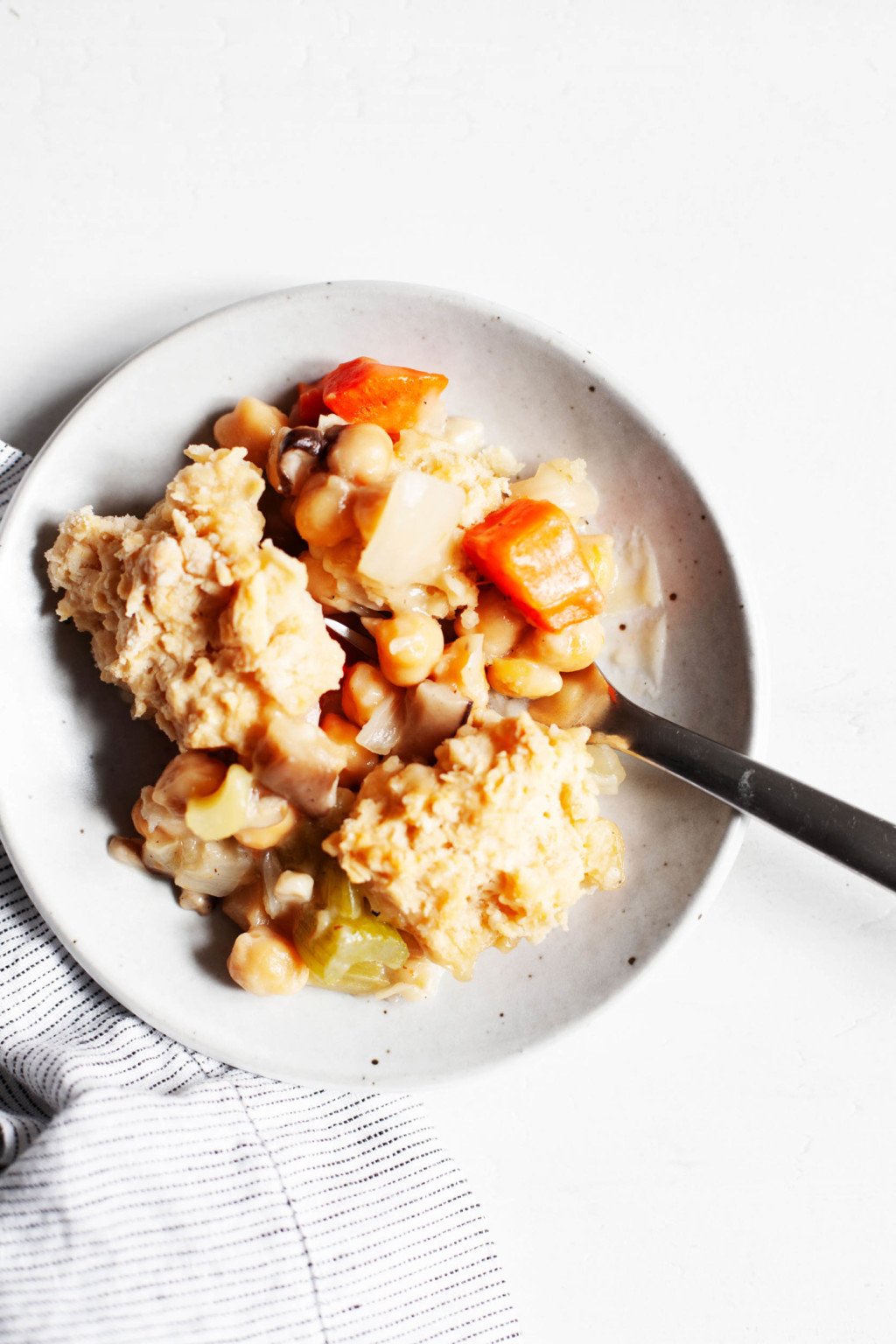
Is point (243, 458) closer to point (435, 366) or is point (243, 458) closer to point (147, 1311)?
point (435, 366)

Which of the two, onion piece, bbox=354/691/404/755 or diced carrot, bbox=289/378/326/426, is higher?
diced carrot, bbox=289/378/326/426

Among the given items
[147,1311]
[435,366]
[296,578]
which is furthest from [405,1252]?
[435,366]

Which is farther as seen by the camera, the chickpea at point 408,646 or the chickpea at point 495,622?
the chickpea at point 495,622

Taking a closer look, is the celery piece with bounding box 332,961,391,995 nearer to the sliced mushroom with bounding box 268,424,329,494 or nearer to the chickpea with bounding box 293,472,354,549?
the chickpea with bounding box 293,472,354,549

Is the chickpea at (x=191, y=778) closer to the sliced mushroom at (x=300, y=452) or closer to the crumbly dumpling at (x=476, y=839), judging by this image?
the crumbly dumpling at (x=476, y=839)

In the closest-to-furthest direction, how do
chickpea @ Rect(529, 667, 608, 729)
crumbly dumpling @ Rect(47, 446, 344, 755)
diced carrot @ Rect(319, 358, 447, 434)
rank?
crumbly dumpling @ Rect(47, 446, 344, 755) → diced carrot @ Rect(319, 358, 447, 434) → chickpea @ Rect(529, 667, 608, 729)

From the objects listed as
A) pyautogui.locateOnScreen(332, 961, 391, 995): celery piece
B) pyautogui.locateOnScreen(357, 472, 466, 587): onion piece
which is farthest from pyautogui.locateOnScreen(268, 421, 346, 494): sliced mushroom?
pyautogui.locateOnScreen(332, 961, 391, 995): celery piece

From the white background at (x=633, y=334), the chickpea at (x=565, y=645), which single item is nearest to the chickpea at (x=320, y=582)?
the chickpea at (x=565, y=645)
